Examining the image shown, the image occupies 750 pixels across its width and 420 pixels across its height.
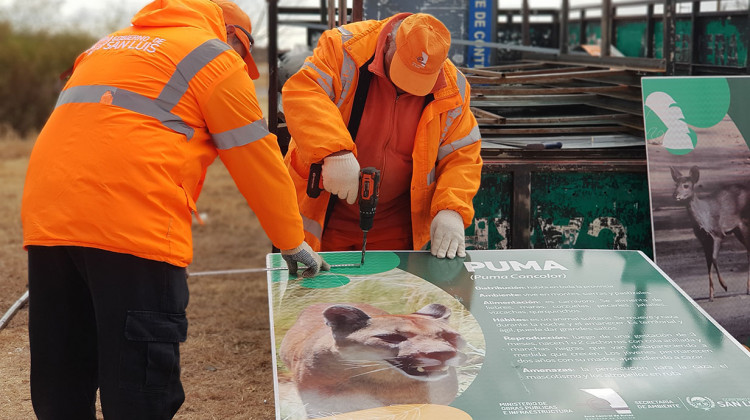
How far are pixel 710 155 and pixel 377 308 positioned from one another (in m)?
2.35

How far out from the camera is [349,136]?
330cm

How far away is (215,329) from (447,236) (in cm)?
287

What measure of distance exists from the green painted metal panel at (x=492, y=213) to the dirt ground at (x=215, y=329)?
146cm

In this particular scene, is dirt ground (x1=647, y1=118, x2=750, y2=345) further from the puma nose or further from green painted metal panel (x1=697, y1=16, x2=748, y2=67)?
the puma nose

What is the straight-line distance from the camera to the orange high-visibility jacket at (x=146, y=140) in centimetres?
242

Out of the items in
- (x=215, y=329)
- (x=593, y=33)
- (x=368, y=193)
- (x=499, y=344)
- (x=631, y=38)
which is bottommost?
(x=215, y=329)

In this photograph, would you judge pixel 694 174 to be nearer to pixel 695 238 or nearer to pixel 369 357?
pixel 695 238

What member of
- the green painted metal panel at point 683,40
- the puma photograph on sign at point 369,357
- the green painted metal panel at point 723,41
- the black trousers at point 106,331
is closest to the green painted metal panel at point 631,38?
the green painted metal panel at point 683,40

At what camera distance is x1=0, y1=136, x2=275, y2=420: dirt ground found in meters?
4.29

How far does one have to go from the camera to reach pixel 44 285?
2.59 m

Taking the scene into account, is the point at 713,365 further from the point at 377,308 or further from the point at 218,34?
the point at 218,34

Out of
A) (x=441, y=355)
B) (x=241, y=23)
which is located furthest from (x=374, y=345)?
(x=241, y=23)

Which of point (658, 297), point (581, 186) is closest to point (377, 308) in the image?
point (658, 297)

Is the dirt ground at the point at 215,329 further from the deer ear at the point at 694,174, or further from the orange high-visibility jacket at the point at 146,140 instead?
the deer ear at the point at 694,174
